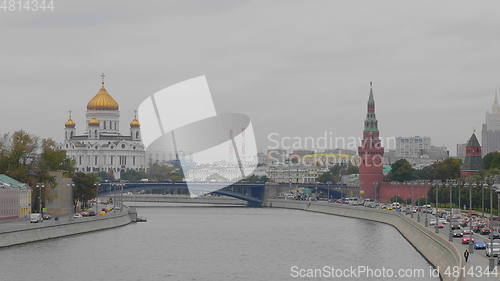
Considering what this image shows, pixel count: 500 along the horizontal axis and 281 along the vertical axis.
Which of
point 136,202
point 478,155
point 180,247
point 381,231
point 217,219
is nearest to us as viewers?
point 180,247

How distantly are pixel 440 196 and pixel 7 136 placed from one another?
45375mm

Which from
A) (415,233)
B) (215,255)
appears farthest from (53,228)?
(415,233)

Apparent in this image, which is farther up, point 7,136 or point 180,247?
point 7,136

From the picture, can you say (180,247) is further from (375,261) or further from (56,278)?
(56,278)

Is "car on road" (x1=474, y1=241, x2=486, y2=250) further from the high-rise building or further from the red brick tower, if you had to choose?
the red brick tower

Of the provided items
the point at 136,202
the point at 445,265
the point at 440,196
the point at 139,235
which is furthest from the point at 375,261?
the point at 136,202

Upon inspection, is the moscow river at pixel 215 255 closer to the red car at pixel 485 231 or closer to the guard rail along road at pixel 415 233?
the guard rail along road at pixel 415 233

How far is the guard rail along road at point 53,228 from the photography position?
218ft

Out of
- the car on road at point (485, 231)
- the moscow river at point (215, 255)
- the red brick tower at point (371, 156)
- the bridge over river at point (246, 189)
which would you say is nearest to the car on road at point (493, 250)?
the moscow river at point (215, 255)

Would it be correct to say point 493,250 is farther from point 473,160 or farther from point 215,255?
point 473,160

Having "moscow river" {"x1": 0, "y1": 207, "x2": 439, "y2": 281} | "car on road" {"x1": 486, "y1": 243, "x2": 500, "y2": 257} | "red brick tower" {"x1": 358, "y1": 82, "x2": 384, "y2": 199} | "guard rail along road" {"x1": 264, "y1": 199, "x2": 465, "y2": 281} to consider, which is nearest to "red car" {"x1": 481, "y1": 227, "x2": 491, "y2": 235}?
"guard rail along road" {"x1": 264, "y1": 199, "x2": 465, "y2": 281}

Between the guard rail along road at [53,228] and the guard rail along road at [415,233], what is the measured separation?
2270 centimetres

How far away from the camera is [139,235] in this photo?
274 ft

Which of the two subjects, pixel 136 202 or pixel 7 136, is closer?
pixel 7 136
